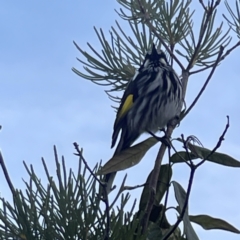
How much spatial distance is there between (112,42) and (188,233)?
0.93 meters

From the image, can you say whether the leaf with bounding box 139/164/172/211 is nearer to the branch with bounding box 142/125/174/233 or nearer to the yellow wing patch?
the branch with bounding box 142/125/174/233

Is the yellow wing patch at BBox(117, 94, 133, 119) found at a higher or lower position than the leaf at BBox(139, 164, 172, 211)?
higher

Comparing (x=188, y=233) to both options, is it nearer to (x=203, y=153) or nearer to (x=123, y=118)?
(x=203, y=153)

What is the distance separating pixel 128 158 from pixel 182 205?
8.8 inches

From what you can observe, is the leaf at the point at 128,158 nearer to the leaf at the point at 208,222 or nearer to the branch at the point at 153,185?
the branch at the point at 153,185

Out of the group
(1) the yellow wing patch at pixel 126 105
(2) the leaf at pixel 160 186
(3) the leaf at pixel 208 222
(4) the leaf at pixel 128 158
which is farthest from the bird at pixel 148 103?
(3) the leaf at pixel 208 222

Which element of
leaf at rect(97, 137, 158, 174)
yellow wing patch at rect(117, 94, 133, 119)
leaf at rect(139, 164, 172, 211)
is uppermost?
yellow wing patch at rect(117, 94, 133, 119)

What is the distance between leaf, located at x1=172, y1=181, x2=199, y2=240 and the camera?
55.8 inches

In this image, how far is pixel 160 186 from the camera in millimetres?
1662

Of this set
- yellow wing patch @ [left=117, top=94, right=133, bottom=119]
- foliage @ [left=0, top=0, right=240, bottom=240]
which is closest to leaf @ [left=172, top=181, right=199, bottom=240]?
foliage @ [left=0, top=0, right=240, bottom=240]

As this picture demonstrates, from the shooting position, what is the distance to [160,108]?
2.55 meters

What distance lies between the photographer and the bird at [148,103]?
2496mm

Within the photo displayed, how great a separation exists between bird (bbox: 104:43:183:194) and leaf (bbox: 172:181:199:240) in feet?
2.76

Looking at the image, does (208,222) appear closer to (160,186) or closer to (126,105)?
(160,186)
